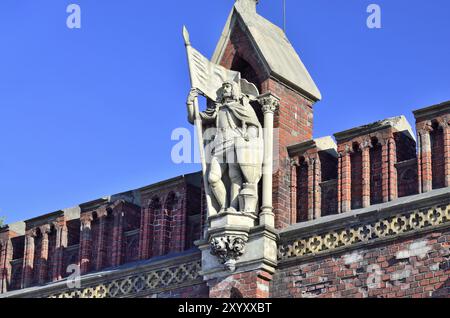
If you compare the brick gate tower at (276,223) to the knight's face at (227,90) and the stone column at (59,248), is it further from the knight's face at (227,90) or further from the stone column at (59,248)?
the knight's face at (227,90)

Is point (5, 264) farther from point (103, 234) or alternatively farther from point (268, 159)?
point (268, 159)

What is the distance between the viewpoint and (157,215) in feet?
105

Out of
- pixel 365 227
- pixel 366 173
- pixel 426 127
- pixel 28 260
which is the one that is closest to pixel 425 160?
pixel 426 127

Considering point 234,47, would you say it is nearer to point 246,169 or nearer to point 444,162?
point 246,169

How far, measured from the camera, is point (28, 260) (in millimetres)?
33812

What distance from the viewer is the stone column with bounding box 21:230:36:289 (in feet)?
110

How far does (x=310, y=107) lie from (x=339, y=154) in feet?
7.53

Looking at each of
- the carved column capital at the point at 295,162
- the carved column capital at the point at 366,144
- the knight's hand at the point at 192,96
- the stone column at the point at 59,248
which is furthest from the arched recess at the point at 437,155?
the stone column at the point at 59,248

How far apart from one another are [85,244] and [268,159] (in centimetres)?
454

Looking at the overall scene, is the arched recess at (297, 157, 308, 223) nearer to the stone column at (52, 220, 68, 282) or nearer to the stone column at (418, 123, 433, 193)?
the stone column at (418, 123, 433, 193)

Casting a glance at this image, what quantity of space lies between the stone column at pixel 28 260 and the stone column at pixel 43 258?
236mm

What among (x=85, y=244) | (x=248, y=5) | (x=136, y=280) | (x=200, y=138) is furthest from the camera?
(x=85, y=244)

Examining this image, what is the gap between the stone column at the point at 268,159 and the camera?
98.6 feet
